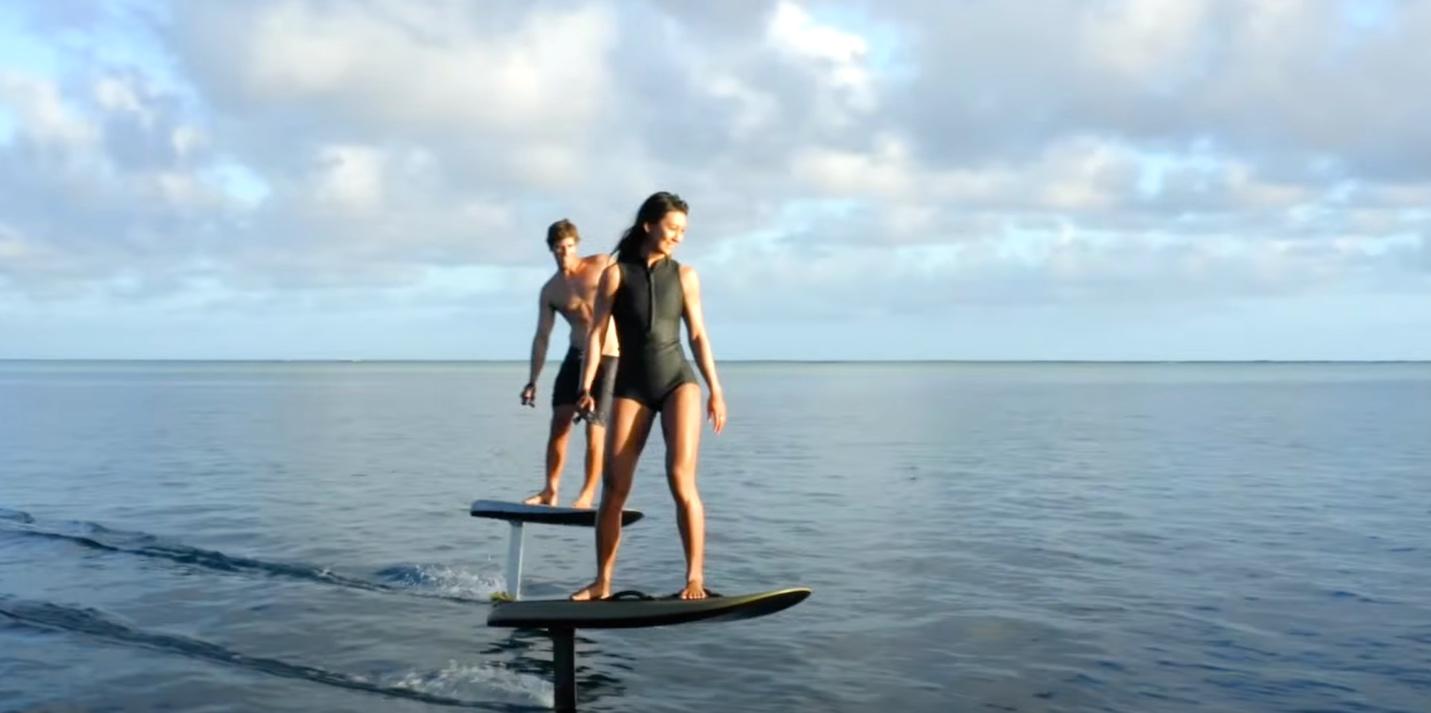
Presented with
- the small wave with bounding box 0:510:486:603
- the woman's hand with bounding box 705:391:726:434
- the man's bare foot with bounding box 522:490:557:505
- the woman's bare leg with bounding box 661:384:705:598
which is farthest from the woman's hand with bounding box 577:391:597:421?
the small wave with bounding box 0:510:486:603

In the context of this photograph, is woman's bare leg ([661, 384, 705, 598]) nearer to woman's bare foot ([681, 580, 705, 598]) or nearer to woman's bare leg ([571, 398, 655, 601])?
woman's bare foot ([681, 580, 705, 598])

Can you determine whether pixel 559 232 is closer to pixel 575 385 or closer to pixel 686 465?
pixel 575 385

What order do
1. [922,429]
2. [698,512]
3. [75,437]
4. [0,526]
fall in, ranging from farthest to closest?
[922,429]
[75,437]
[0,526]
[698,512]

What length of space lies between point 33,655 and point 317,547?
7406 millimetres

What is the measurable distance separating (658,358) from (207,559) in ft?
35.1

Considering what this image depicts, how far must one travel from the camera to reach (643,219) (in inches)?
356

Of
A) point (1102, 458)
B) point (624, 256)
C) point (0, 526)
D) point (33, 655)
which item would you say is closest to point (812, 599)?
point (624, 256)

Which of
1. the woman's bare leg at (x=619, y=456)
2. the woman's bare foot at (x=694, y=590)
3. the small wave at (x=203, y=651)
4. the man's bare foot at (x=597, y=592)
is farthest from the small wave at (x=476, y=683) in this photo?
the woman's bare foot at (x=694, y=590)

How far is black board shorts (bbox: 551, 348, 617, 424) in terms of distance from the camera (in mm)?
12164

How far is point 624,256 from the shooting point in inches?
363

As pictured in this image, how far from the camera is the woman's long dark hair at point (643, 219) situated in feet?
29.4

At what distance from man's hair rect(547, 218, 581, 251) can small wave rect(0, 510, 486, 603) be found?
15.1 feet

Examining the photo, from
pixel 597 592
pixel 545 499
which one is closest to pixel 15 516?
pixel 545 499

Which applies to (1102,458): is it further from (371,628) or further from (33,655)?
(33,655)
